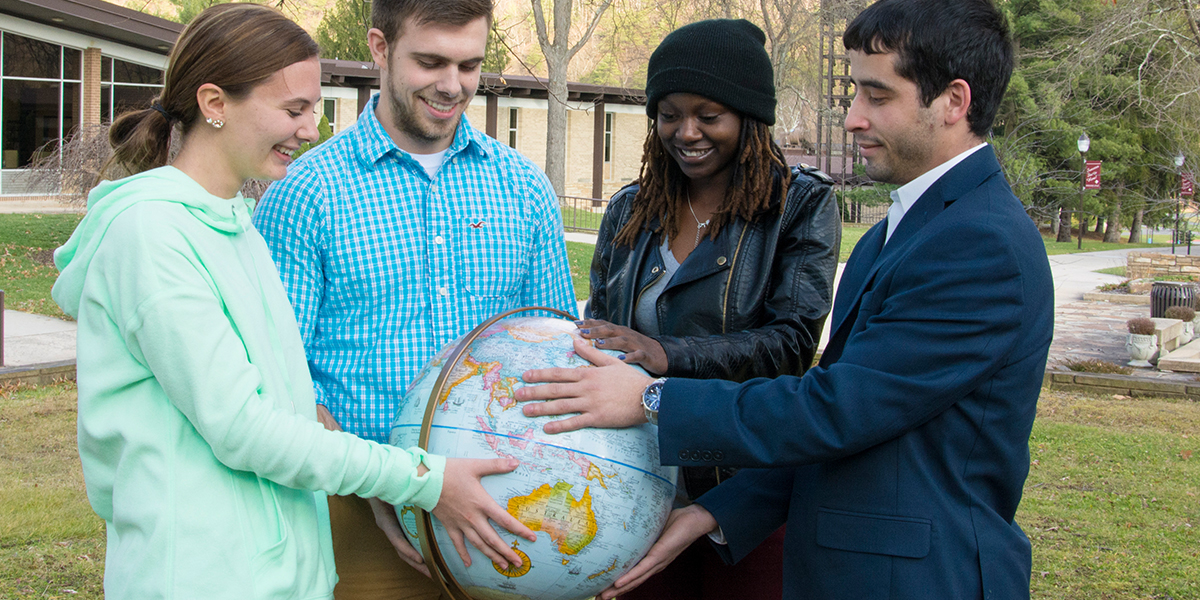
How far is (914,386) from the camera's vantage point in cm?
206

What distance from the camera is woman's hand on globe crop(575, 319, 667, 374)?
251cm

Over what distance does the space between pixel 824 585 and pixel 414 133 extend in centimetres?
162

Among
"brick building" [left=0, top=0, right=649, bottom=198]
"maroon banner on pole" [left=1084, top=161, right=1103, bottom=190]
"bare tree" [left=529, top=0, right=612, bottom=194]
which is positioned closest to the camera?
"bare tree" [left=529, top=0, right=612, bottom=194]

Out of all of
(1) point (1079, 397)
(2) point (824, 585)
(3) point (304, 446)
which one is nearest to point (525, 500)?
(3) point (304, 446)

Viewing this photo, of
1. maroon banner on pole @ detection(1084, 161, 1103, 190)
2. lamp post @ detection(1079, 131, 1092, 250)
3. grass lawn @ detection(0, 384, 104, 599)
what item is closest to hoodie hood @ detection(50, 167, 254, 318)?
grass lawn @ detection(0, 384, 104, 599)

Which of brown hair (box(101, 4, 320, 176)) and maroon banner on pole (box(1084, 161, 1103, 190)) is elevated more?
maroon banner on pole (box(1084, 161, 1103, 190))

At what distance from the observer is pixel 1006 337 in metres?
2.04

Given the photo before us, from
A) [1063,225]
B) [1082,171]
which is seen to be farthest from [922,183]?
[1063,225]

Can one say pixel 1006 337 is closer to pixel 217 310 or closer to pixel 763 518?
pixel 763 518

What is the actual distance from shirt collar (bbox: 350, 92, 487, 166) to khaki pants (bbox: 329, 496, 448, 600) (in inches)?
37.9

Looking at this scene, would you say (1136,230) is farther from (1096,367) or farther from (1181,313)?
(1096,367)

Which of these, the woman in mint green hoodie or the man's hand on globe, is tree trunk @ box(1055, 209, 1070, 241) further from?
the woman in mint green hoodie

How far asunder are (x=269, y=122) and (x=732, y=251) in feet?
4.43

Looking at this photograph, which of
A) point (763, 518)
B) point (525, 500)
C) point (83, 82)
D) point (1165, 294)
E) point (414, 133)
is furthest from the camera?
point (83, 82)
